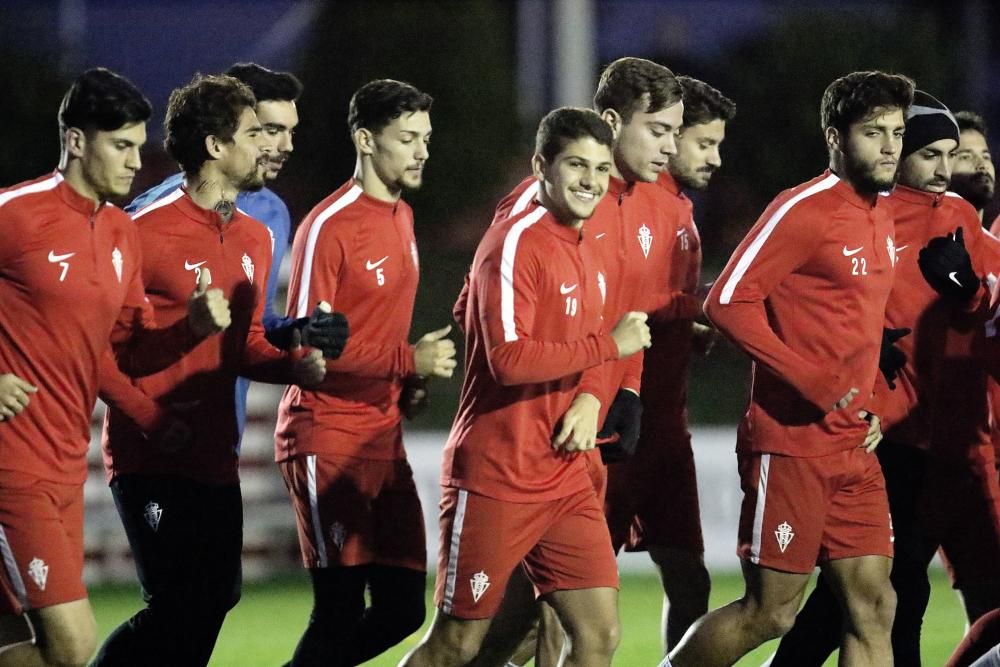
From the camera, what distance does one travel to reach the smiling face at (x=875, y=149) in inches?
266

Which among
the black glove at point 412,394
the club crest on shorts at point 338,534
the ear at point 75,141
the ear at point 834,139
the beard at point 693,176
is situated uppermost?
the ear at point 75,141

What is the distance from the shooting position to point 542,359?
603 centimetres

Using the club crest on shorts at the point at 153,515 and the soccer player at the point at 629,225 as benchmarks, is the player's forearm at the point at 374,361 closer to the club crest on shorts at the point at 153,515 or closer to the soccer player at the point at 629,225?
the soccer player at the point at 629,225

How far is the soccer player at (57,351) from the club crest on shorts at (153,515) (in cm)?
54

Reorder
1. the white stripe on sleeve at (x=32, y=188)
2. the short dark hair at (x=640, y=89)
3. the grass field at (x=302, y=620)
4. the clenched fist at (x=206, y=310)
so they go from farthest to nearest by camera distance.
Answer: the grass field at (x=302, y=620) < the short dark hair at (x=640, y=89) < the clenched fist at (x=206, y=310) < the white stripe on sleeve at (x=32, y=188)

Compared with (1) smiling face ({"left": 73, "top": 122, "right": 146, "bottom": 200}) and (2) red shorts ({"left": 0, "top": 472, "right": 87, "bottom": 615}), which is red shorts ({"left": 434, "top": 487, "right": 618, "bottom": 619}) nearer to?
(2) red shorts ({"left": 0, "top": 472, "right": 87, "bottom": 615})

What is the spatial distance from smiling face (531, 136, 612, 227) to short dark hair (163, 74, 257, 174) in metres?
1.24

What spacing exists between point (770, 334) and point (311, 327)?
1.64m

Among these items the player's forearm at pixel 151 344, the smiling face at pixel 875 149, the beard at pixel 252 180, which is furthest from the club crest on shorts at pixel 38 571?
the smiling face at pixel 875 149

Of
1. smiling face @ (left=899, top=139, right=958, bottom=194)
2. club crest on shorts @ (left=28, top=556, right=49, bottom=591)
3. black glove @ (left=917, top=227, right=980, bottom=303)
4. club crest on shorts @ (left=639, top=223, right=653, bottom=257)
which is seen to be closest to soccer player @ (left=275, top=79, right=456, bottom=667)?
club crest on shorts @ (left=639, top=223, right=653, bottom=257)

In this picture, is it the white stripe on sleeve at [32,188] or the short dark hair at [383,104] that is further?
the short dark hair at [383,104]

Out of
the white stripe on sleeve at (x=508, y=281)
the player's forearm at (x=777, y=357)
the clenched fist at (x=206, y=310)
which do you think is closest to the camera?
the white stripe on sleeve at (x=508, y=281)

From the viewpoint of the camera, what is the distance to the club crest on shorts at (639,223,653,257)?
738cm

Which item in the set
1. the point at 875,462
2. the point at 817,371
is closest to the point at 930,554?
the point at 875,462
